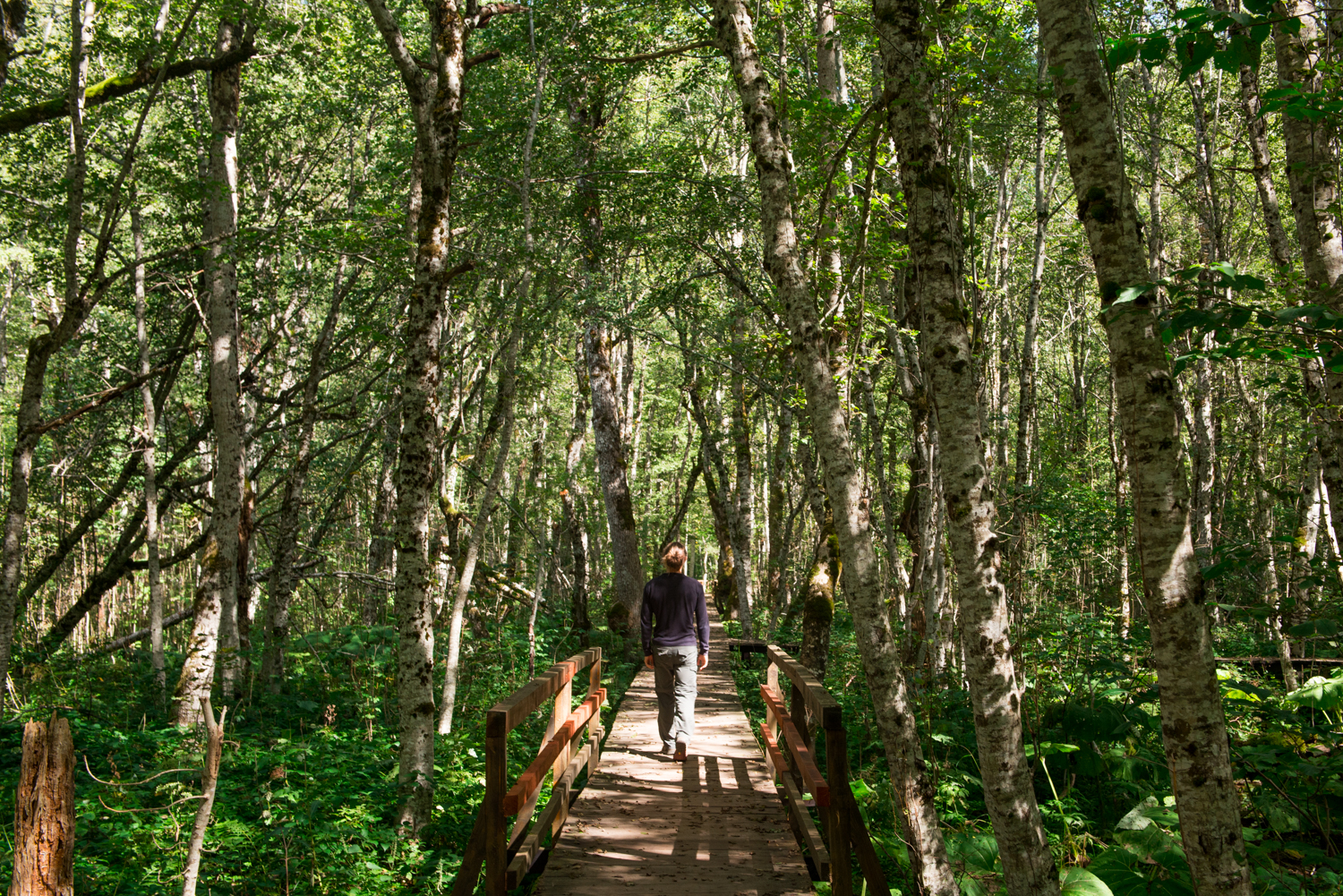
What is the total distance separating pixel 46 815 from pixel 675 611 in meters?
4.60

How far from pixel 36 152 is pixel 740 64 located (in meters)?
9.14

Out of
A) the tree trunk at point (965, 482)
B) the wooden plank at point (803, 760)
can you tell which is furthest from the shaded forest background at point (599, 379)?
the wooden plank at point (803, 760)

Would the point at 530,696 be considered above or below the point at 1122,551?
below

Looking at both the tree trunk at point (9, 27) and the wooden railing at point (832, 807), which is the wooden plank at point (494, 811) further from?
the tree trunk at point (9, 27)

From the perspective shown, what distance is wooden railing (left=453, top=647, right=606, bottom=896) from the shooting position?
430 centimetres

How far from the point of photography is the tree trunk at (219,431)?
350 inches

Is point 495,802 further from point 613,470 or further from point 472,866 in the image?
point 613,470

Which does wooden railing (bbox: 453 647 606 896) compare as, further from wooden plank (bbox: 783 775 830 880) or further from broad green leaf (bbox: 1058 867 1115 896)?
broad green leaf (bbox: 1058 867 1115 896)

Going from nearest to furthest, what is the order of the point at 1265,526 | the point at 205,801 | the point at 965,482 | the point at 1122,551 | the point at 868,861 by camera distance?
the point at 205,801 → the point at 965,482 → the point at 868,861 → the point at 1122,551 → the point at 1265,526

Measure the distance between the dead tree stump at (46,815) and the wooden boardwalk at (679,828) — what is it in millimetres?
2466

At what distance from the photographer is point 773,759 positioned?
21.7 ft

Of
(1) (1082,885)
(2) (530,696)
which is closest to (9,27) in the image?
(2) (530,696)

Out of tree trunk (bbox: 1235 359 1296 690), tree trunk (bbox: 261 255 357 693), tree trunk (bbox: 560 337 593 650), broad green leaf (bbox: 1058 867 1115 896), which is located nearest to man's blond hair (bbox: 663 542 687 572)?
broad green leaf (bbox: 1058 867 1115 896)

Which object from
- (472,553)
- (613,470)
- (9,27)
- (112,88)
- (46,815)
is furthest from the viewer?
(613,470)
